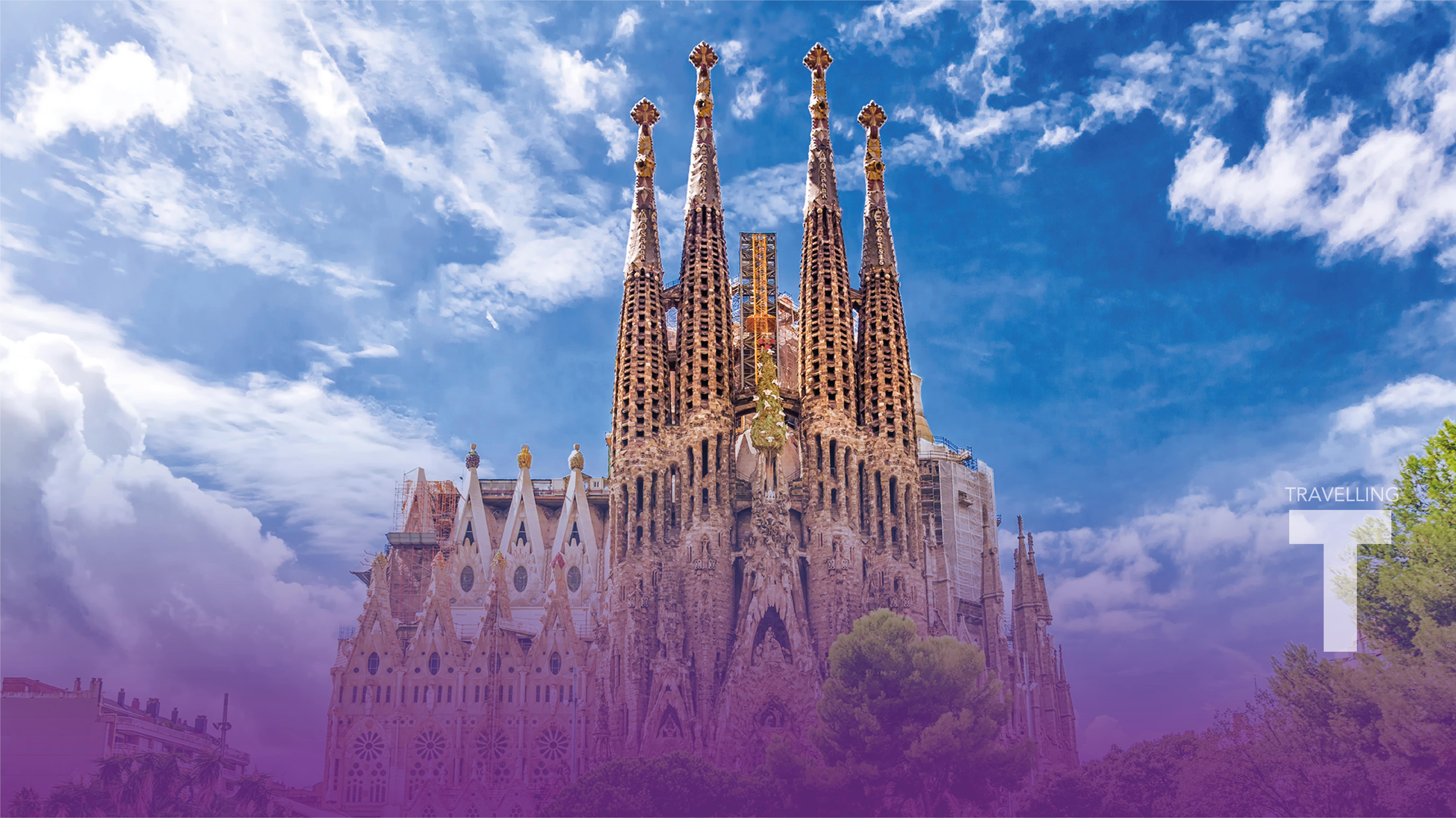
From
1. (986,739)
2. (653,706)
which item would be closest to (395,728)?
(653,706)

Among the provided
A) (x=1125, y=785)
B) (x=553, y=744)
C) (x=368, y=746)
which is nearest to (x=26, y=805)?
(x=368, y=746)

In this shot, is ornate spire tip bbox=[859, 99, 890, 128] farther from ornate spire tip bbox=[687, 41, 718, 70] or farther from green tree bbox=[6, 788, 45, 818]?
green tree bbox=[6, 788, 45, 818]

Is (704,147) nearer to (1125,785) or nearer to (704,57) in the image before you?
(704,57)

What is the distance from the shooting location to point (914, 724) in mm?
34938

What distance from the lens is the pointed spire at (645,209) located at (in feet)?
153

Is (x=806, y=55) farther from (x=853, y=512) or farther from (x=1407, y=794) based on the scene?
(x=1407, y=794)

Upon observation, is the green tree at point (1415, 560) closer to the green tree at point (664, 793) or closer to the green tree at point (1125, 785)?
the green tree at point (1125, 785)

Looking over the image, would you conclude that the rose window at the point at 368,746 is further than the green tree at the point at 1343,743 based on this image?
Yes

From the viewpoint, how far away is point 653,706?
1564 inches

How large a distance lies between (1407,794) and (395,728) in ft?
102

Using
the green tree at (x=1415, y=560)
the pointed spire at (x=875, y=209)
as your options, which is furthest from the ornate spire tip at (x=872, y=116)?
the green tree at (x=1415, y=560)

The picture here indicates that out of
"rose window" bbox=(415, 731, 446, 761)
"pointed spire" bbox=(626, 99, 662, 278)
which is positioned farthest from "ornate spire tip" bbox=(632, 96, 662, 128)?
"rose window" bbox=(415, 731, 446, 761)

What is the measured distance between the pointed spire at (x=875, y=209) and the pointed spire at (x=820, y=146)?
146 centimetres

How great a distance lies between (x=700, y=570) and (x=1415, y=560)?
20.9 meters
